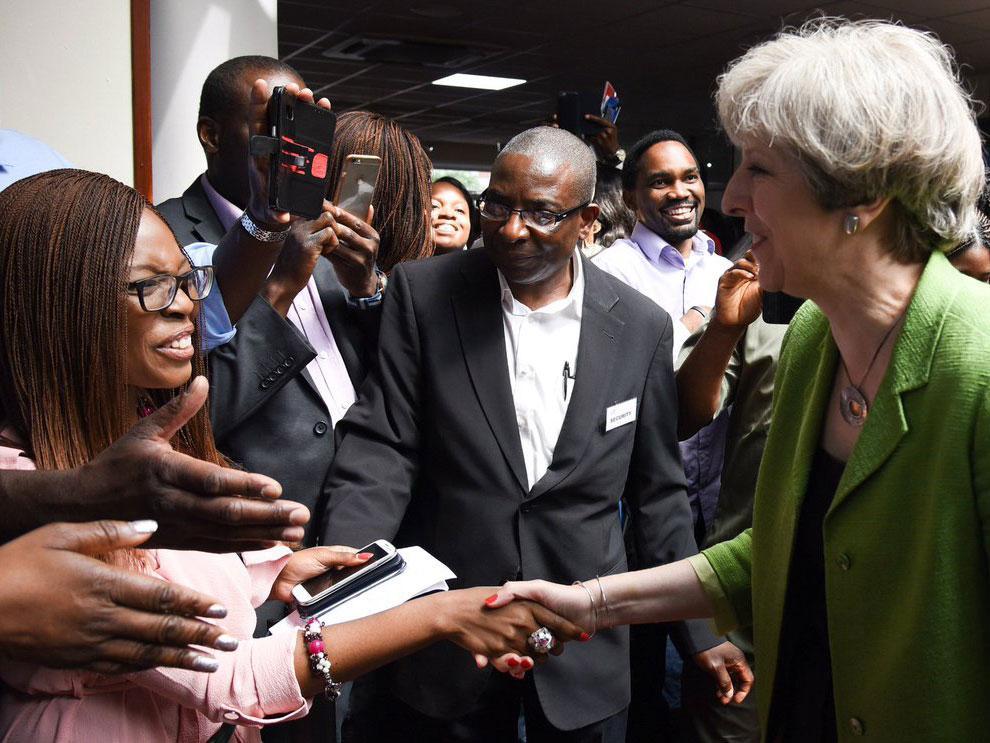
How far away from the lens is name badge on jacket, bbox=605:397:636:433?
1.96m

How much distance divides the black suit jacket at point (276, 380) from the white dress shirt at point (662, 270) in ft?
4.52

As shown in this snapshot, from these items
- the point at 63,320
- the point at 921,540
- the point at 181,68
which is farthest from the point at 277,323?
the point at 181,68

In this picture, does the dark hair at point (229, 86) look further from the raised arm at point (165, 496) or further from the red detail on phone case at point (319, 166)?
the raised arm at point (165, 496)

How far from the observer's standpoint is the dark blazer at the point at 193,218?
199 cm

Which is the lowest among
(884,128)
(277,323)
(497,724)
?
(497,724)

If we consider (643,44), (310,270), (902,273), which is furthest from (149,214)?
(643,44)

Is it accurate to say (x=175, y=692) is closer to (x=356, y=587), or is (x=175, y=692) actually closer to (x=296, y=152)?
(x=356, y=587)

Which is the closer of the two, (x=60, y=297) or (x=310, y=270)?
(x=60, y=297)

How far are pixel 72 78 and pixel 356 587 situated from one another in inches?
87.3

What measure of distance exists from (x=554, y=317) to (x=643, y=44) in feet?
26.0

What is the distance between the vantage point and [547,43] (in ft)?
29.8

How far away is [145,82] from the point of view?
9.81 feet

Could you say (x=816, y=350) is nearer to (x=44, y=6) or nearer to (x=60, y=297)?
(x=60, y=297)

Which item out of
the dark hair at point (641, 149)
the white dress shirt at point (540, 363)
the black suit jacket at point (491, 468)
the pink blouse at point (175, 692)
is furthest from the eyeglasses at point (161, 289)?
the dark hair at point (641, 149)
